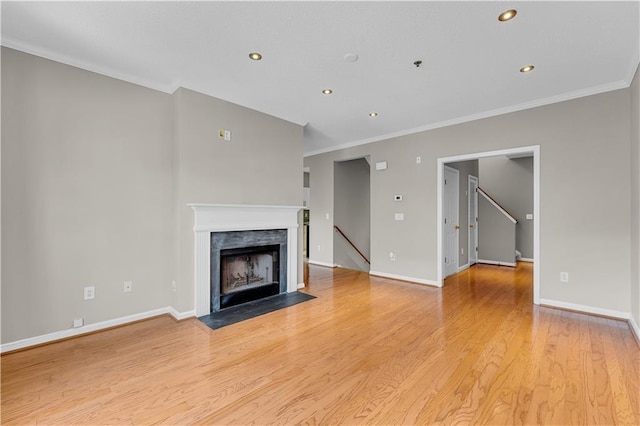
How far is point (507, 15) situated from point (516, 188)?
255 inches

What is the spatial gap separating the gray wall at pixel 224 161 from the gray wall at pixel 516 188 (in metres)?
5.96

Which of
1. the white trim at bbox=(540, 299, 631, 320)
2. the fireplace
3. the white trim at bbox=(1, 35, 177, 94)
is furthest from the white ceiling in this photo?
the white trim at bbox=(540, 299, 631, 320)

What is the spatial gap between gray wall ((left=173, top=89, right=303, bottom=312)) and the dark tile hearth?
360 millimetres

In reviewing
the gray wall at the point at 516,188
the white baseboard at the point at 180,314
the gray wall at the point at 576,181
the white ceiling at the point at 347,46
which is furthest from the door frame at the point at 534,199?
the gray wall at the point at 516,188

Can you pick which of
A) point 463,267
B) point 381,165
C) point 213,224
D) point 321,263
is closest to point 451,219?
point 463,267

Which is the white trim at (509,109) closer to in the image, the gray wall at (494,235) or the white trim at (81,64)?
the gray wall at (494,235)

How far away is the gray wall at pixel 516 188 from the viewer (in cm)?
704

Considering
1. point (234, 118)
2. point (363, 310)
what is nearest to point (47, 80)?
point (234, 118)

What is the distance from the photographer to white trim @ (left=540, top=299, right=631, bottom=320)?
123 inches

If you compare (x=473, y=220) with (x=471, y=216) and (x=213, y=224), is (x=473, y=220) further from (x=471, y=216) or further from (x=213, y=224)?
(x=213, y=224)

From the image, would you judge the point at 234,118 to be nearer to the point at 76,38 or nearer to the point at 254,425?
the point at 76,38

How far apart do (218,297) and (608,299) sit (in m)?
4.49

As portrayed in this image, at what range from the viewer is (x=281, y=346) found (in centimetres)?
255

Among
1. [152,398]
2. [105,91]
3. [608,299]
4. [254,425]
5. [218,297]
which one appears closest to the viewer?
[254,425]
